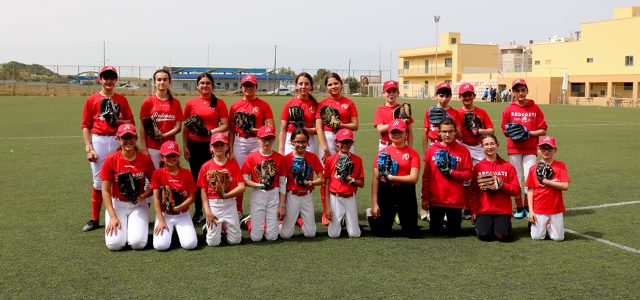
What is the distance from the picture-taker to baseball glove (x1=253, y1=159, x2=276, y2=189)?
605cm

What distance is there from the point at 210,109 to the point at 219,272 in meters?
2.33

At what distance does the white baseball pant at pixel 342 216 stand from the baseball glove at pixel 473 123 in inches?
69.4

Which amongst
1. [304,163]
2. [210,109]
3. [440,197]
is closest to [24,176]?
[210,109]

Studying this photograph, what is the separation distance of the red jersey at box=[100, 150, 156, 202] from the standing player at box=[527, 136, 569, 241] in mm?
4012

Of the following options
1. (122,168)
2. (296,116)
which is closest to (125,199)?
(122,168)

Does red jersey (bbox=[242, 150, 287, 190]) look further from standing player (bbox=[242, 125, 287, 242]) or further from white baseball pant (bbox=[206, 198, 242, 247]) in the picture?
white baseball pant (bbox=[206, 198, 242, 247])

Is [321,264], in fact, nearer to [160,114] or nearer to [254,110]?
[254,110]

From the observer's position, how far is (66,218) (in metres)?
6.87

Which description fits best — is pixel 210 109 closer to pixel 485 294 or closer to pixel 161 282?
pixel 161 282

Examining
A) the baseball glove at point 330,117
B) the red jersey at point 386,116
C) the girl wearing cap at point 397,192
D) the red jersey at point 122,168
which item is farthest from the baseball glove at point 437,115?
the red jersey at point 122,168

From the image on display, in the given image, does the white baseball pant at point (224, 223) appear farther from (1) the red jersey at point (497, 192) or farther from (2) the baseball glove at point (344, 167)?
(1) the red jersey at point (497, 192)

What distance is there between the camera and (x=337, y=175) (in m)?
6.30

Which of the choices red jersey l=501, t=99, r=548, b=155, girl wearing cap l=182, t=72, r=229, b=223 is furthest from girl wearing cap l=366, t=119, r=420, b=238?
girl wearing cap l=182, t=72, r=229, b=223

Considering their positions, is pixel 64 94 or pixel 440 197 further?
pixel 64 94
